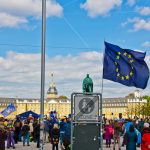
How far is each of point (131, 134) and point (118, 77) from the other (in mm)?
3428

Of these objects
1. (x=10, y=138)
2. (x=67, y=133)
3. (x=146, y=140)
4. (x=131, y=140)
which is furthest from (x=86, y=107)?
(x=10, y=138)

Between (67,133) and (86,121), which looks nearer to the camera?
(86,121)

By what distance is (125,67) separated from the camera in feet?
68.7

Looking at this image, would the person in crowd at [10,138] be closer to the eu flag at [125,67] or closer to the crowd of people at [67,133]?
the crowd of people at [67,133]

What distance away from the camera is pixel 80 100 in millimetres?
13234

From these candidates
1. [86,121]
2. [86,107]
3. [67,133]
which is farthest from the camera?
[67,133]

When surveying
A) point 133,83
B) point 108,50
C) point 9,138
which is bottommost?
point 9,138

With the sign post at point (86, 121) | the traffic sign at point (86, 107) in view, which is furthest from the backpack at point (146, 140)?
the traffic sign at point (86, 107)

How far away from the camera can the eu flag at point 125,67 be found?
20.1m

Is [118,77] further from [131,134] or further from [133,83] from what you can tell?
[131,134]

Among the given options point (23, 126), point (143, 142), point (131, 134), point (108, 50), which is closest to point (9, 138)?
point (23, 126)

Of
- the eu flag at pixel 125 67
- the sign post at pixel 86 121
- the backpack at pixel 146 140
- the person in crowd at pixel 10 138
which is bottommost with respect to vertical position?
the person in crowd at pixel 10 138

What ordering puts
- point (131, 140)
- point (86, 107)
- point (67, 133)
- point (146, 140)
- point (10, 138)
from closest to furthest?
point (86, 107), point (146, 140), point (131, 140), point (67, 133), point (10, 138)

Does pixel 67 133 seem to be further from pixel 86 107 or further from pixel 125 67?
pixel 86 107
